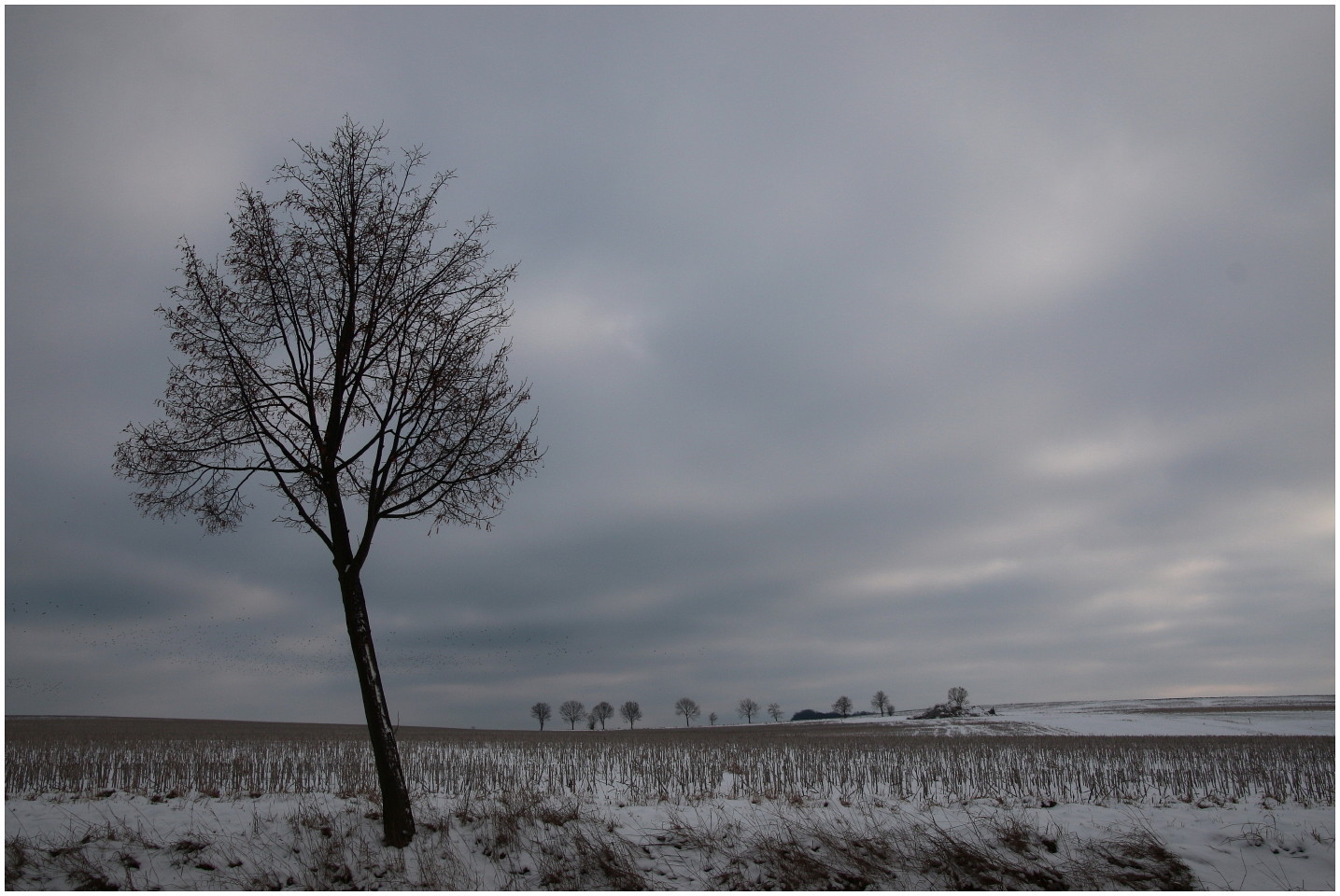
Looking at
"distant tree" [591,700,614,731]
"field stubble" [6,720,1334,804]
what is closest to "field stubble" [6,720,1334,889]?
"field stubble" [6,720,1334,804]

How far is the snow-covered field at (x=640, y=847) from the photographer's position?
27.9 ft

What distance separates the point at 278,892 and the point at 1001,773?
1823 centimetres

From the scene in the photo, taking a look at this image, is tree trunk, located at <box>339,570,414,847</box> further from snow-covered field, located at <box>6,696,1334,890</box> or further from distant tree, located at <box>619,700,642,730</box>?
distant tree, located at <box>619,700,642,730</box>

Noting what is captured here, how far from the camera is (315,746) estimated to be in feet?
93.2

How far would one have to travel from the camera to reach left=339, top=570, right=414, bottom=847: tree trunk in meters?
9.19

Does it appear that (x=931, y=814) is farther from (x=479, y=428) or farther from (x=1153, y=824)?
(x=479, y=428)

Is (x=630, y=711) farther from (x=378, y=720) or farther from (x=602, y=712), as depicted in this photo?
(x=378, y=720)

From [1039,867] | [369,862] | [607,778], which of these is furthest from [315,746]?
[1039,867]

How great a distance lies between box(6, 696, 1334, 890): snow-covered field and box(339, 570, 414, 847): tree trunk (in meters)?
0.34

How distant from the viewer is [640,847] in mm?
9539

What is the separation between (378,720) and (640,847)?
396 cm

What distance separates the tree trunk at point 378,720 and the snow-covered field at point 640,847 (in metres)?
0.34

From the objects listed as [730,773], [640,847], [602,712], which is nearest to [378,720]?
[640,847]

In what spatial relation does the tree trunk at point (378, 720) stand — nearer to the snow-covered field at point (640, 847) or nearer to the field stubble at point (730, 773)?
the snow-covered field at point (640, 847)
